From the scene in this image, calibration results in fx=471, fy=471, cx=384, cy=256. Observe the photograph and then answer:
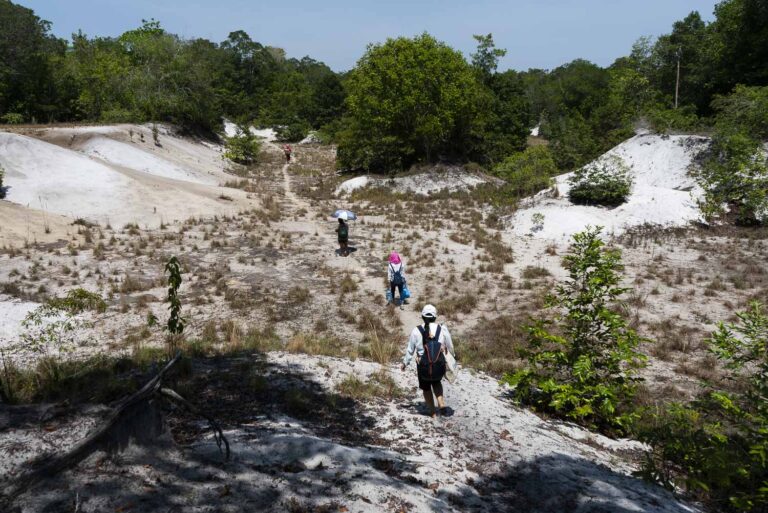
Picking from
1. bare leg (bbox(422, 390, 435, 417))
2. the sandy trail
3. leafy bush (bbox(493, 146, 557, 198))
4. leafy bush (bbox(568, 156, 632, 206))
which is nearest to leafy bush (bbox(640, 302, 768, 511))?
bare leg (bbox(422, 390, 435, 417))

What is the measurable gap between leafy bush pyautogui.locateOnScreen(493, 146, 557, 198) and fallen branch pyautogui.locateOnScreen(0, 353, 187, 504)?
2383 centimetres

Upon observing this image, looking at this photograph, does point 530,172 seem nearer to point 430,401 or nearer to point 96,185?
point 430,401

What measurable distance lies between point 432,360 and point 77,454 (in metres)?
4.12

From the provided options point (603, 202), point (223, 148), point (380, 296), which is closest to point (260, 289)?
point (380, 296)

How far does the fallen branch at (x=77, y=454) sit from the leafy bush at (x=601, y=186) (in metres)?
22.1

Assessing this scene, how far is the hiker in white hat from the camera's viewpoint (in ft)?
21.4

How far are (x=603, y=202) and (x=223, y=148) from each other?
34.9 meters

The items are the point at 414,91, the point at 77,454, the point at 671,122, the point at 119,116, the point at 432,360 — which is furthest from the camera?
the point at 119,116

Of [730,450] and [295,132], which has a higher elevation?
[295,132]

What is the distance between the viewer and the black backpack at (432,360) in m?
6.50

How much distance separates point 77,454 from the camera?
406 cm

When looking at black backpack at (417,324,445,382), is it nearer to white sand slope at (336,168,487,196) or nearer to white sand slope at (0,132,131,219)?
white sand slope at (0,132,131,219)

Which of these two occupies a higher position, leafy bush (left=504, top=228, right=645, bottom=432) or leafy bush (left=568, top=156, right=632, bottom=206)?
leafy bush (left=568, top=156, right=632, bottom=206)

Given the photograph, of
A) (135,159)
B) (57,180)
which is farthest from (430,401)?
(135,159)
